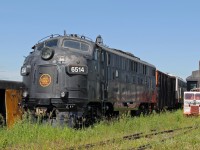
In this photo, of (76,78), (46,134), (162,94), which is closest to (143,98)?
(162,94)

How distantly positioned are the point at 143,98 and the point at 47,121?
8.83 metres

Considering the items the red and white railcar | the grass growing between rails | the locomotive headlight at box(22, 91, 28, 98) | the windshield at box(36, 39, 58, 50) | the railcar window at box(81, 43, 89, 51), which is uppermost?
the windshield at box(36, 39, 58, 50)

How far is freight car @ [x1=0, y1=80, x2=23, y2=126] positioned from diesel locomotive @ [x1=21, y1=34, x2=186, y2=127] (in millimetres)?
306

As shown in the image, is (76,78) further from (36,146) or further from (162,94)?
(162,94)

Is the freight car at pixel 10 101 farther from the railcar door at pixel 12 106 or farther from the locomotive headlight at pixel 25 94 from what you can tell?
the locomotive headlight at pixel 25 94

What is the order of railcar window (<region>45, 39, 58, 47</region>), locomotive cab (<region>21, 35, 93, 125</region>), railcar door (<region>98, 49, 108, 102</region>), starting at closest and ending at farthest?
locomotive cab (<region>21, 35, 93, 125</region>) < railcar window (<region>45, 39, 58, 47</region>) < railcar door (<region>98, 49, 108, 102</region>)

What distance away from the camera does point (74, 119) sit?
13039 millimetres

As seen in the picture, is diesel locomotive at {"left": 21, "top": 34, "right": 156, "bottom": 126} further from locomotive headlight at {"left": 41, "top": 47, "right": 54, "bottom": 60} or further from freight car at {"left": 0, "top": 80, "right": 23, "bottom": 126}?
freight car at {"left": 0, "top": 80, "right": 23, "bottom": 126}

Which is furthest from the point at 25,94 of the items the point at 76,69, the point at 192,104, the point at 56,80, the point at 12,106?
the point at 192,104

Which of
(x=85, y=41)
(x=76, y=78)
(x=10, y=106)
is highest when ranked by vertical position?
(x=85, y=41)

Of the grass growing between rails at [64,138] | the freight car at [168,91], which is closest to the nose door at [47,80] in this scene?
the grass growing between rails at [64,138]

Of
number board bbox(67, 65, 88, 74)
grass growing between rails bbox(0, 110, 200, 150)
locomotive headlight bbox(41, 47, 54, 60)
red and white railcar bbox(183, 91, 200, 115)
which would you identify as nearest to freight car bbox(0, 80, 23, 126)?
grass growing between rails bbox(0, 110, 200, 150)

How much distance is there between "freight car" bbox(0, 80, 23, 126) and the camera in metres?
12.9

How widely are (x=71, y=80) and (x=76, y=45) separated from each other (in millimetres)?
1711
